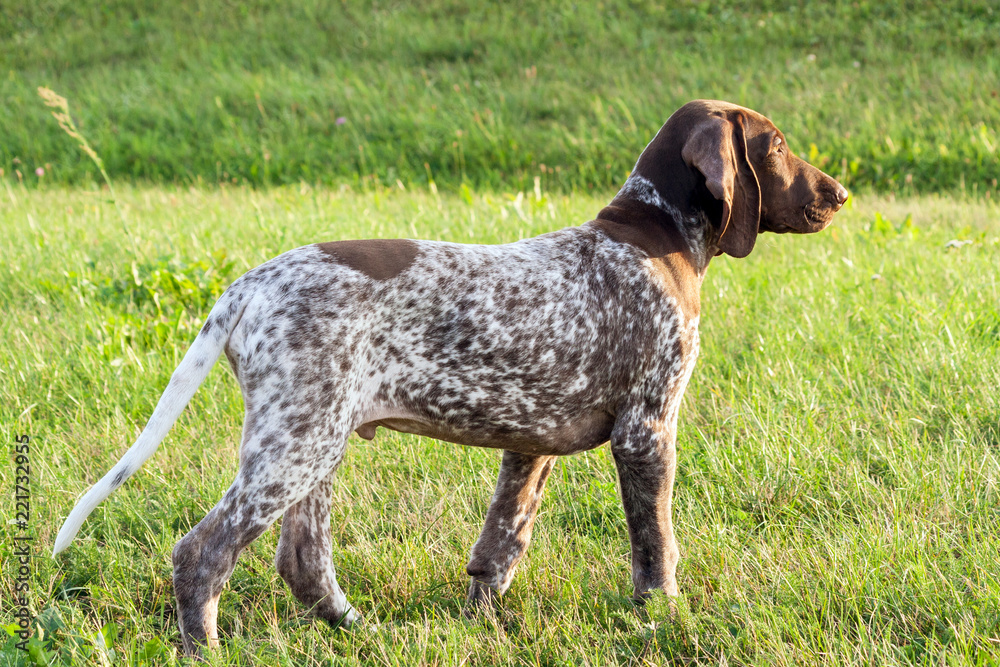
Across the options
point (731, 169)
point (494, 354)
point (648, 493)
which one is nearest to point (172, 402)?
point (494, 354)

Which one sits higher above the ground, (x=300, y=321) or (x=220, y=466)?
(x=300, y=321)

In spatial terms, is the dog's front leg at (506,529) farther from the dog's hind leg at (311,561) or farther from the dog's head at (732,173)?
the dog's head at (732,173)

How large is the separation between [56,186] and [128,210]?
2.79m

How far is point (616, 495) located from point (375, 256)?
64.1 inches

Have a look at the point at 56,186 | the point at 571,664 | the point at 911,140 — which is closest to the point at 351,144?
the point at 56,186

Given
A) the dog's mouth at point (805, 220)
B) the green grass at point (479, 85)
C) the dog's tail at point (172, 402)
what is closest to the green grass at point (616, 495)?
the dog's tail at point (172, 402)

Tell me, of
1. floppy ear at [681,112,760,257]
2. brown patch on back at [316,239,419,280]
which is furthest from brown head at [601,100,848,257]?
brown patch on back at [316,239,419,280]

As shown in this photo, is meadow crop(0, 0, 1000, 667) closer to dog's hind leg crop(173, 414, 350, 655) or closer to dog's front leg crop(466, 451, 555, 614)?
dog's front leg crop(466, 451, 555, 614)

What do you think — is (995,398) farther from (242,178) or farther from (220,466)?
(242,178)

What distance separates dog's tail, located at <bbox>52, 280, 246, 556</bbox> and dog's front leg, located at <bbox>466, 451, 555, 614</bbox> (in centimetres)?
119

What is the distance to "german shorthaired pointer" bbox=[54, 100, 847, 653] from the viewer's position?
8.48 ft

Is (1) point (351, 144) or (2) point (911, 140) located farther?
(1) point (351, 144)

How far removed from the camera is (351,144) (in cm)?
1148

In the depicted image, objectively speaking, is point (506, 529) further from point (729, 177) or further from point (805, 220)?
point (805, 220)
